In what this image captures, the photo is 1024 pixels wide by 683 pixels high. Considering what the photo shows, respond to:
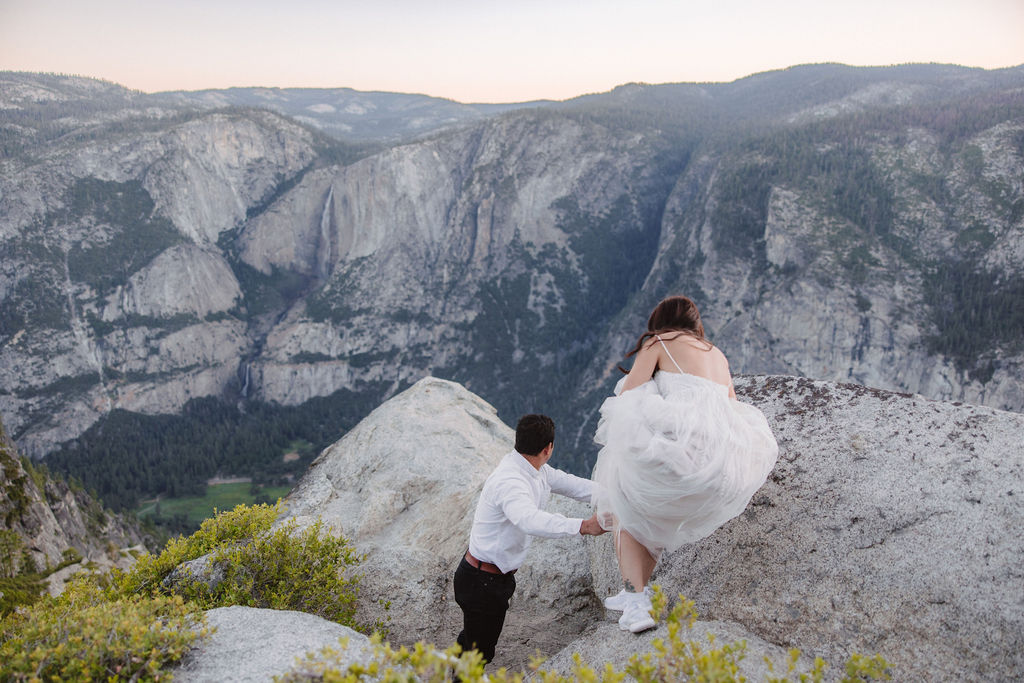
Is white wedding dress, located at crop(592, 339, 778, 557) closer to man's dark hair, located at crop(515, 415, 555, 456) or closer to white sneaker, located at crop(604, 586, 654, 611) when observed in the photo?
white sneaker, located at crop(604, 586, 654, 611)

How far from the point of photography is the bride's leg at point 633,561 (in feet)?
19.4

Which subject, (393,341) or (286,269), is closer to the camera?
(393,341)

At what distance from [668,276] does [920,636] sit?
12850 centimetres

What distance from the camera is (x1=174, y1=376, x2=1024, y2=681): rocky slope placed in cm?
535

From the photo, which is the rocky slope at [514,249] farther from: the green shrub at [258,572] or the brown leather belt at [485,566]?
the green shrub at [258,572]

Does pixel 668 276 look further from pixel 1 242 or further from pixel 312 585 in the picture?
pixel 1 242

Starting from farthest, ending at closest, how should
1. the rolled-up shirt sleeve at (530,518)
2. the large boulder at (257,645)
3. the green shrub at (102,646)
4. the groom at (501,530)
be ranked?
the groom at (501,530) → the rolled-up shirt sleeve at (530,518) → the large boulder at (257,645) → the green shrub at (102,646)

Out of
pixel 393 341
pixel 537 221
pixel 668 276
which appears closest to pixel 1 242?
pixel 393 341

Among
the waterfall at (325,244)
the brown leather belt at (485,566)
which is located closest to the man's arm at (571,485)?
the brown leather belt at (485,566)

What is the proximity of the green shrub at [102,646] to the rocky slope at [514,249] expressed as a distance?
95.0m

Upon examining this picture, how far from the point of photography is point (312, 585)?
297 inches

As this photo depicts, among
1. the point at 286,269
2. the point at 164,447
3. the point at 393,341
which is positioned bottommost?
the point at 164,447

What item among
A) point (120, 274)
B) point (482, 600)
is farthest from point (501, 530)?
point (120, 274)

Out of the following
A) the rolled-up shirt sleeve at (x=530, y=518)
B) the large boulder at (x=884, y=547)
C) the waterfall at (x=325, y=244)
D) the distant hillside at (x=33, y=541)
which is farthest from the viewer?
the waterfall at (x=325, y=244)
